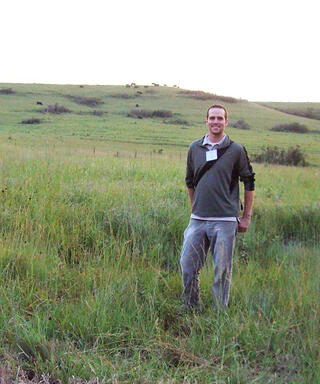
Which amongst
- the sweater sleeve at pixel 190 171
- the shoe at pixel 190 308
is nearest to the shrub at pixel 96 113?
the sweater sleeve at pixel 190 171

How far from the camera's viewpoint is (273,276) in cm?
490

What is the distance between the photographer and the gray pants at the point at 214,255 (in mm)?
4254

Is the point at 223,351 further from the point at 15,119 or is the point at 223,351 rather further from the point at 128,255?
the point at 15,119

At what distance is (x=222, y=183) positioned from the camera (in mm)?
4395

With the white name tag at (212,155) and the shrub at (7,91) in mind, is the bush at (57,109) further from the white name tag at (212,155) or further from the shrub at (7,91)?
the white name tag at (212,155)

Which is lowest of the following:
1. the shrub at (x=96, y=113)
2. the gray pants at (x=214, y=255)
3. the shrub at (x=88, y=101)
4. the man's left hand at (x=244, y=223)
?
the gray pants at (x=214, y=255)

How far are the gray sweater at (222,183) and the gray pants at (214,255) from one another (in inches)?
5.3

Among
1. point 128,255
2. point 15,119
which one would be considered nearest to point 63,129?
point 15,119

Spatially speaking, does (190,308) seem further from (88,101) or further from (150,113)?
(88,101)

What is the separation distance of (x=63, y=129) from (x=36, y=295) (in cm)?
2831

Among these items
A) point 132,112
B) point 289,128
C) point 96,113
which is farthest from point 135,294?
point 132,112

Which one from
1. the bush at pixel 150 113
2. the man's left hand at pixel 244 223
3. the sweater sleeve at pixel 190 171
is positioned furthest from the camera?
the bush at pixel 150 113

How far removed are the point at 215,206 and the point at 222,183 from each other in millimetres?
250

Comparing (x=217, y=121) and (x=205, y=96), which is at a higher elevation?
(x=205, y=96)
